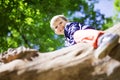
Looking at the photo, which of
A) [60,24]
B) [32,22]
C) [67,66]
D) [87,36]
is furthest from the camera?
[32,22]

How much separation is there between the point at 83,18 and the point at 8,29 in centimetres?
331

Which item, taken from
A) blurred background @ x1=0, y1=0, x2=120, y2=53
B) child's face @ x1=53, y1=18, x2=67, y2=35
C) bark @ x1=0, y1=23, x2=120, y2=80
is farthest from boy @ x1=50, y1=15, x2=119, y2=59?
blurred background @ x1=0, y1=0, x2=120, y2=53

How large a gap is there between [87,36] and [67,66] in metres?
0.54

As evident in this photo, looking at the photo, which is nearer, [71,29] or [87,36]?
[87,36]

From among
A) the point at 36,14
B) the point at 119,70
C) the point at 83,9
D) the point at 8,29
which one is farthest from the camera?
the point at 83,9

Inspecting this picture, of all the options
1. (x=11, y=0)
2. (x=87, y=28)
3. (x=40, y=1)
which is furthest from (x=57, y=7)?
(x=87, y=28)

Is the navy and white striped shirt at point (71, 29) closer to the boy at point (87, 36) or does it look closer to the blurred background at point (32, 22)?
the boy at point (87, 36)

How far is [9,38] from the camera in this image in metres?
13.8

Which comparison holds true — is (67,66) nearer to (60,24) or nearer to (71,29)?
(71,29)

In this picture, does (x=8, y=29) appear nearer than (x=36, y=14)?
Yes

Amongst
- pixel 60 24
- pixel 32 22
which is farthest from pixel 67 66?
pixel 32 22

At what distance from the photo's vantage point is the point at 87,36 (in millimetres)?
5219

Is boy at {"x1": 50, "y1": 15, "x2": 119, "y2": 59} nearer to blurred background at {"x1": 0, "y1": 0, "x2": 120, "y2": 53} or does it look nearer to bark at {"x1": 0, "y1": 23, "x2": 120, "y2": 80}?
bark at {"x1": 0, "y1": 23, "x2": 120, "y2": 80}

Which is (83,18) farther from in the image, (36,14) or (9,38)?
(9,38)
